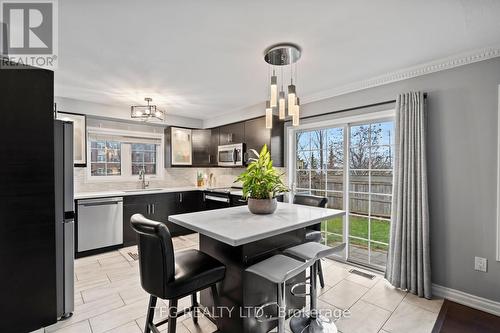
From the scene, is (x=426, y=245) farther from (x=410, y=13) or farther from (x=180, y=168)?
(x=180, y=168)

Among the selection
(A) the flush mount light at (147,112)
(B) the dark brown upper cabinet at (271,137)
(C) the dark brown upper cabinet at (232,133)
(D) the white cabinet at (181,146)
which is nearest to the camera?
(A) the flush mount light at (147,112)

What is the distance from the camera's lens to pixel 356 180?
3324 mm

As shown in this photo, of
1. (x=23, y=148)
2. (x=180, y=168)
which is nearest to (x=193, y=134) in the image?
(x=180, y=168)

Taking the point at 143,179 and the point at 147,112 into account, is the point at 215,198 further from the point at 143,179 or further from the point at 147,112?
the point at 147,112

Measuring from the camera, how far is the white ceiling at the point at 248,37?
166 cm

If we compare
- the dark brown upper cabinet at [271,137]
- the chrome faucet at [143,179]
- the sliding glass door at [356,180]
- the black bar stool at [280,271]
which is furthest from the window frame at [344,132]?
the chrome faucet at [143,179]

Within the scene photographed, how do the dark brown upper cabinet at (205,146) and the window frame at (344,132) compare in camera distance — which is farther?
the dark brown upper cabinet at (205,146)

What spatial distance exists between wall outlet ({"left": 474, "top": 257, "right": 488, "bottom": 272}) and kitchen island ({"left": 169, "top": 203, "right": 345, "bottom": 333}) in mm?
1537

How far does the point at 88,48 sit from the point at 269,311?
2872 millimetres

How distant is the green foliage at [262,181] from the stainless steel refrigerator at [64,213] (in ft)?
5.09

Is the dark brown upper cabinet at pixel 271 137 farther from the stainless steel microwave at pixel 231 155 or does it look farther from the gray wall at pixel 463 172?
the gray wall at pixel 463 172

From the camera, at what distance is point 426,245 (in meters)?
2.48

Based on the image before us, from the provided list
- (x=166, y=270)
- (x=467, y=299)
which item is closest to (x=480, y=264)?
Answer: (x=467, y=299)

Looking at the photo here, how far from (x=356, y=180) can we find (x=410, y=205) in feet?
2.66
